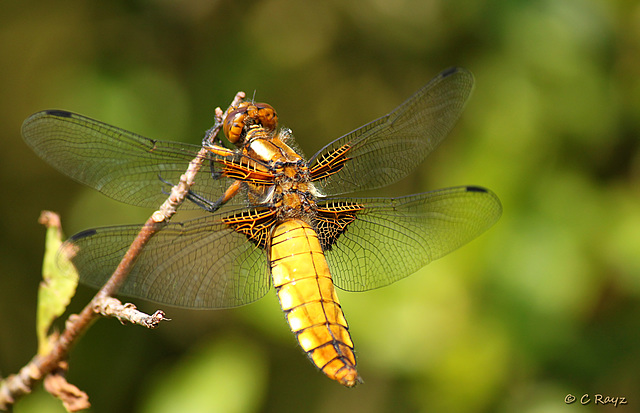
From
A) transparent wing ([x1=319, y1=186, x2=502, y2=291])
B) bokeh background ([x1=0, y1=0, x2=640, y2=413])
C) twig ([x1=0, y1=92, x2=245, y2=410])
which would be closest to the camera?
twig ([x1=0, y1=92, x2=245, y2=410])

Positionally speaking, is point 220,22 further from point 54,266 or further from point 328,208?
point 54,266

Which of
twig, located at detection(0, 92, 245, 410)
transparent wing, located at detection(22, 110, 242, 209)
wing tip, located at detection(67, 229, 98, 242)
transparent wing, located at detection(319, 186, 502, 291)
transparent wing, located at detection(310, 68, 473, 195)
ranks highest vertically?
transparent wing, located at detection(310, 68, 473, 195)

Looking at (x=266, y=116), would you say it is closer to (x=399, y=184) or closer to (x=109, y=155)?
(x=109, y=155)

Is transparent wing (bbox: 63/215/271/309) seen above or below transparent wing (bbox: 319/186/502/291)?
below

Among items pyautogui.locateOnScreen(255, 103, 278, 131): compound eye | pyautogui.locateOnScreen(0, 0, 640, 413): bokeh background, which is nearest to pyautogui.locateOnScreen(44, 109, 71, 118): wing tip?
pyautogui.locateOnScreen(255, 103, 278, 131): compound eye

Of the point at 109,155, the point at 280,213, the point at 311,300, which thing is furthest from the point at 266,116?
the point at 311,300

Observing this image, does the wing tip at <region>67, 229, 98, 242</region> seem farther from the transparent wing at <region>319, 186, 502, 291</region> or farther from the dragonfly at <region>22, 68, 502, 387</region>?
the transparent wing at <region>319, 186, 502, 291</region>
